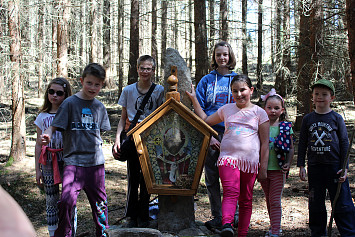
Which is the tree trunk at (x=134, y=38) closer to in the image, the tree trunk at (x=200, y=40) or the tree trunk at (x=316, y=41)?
the tree trunk at (x=200, y=40)

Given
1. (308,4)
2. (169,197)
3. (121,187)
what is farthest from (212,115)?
(308,4)

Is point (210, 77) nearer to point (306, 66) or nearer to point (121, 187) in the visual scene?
point (121, 187)

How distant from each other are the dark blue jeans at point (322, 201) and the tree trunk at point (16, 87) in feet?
20.6

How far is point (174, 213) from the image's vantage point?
3.86 meters

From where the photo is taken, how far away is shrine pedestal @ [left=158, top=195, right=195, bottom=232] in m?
3.84

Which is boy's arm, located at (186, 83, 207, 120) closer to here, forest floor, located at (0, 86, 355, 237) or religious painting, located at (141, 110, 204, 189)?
religious painting, located at (141, 110, 204, 189)

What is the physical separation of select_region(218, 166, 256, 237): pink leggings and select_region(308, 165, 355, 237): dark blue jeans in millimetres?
667

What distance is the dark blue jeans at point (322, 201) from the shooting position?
355cm

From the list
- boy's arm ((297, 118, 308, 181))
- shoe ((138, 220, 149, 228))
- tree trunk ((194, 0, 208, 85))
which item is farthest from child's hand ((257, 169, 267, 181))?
tree trunk ((194, 0, 208, 85))

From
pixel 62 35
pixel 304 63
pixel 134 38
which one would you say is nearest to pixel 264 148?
pixel 304 63

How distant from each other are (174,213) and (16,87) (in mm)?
5377

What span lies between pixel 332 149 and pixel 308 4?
5150 millimetres

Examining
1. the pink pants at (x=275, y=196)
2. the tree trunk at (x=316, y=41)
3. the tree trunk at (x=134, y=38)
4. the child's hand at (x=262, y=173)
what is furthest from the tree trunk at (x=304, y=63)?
the tree trunk at (x=134, y=38)

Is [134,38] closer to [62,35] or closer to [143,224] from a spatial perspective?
[62,35]
